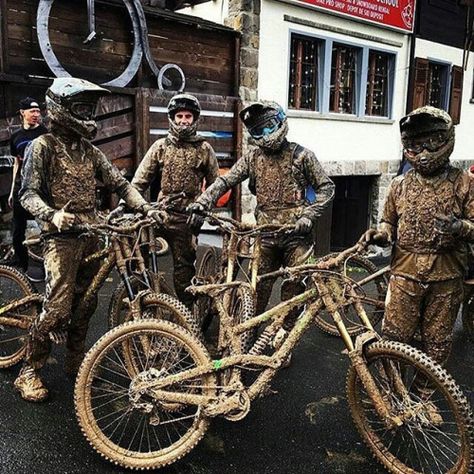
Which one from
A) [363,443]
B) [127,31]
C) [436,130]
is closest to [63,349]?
[363,443]

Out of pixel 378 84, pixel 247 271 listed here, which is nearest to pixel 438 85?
pixel 378 84

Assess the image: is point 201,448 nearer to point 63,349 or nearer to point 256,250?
point 256,250

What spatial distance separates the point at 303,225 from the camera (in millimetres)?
3770

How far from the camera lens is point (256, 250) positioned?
13.0ft

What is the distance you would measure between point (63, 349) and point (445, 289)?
3.13 metres

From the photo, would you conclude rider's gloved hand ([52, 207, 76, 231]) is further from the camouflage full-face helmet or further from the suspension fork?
the camouflage full-face helmet

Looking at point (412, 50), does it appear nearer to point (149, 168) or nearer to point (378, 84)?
point (378, 84)

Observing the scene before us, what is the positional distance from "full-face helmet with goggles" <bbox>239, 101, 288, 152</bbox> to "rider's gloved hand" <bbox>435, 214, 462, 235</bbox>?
4.99 feet

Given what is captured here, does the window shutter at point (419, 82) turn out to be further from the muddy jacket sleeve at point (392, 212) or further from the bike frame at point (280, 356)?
the bike frame at point (280, 356)

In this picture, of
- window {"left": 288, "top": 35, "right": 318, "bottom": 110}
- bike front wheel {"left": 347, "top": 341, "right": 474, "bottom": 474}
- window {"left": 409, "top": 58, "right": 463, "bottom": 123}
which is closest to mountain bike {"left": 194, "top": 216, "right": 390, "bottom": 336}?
bike front wheel {"left": 347, "top": 341, "right": 474, "bottom": 474}

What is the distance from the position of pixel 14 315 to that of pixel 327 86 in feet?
27.5

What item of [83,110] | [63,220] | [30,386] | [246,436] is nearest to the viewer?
[63,220]

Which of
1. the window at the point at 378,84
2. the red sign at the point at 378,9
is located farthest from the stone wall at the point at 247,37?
the window at the point at 378,84

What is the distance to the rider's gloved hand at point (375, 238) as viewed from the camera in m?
2.97
